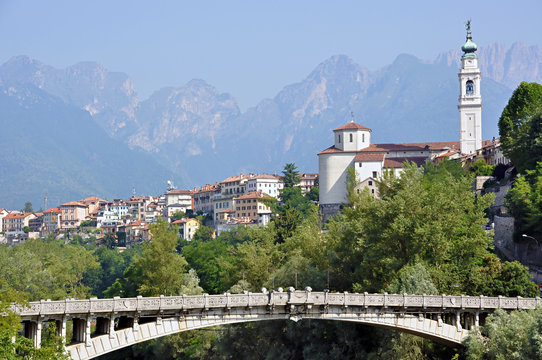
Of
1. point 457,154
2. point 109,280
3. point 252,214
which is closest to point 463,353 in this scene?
point 457,154

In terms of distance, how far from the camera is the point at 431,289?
173 ft

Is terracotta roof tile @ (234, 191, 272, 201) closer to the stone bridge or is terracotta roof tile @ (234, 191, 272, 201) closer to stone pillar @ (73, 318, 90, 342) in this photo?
the stone bridge

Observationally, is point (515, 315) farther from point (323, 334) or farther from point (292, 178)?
point (292, 178)

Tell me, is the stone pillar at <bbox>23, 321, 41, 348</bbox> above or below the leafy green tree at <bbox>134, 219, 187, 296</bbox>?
below

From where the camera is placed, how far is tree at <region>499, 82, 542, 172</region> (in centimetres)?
8325

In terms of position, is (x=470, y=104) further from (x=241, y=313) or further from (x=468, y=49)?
(x=241, y=313)

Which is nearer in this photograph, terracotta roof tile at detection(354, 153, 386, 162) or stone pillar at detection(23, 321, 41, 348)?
stone pillar at detection(23, 321, 41, 348)

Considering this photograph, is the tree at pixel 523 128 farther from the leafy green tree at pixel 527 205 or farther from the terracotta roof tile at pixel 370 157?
the terracotta roof tile at pixel 370 157

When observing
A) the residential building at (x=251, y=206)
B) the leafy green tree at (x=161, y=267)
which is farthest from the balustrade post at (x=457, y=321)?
the residential building at (x=251, y=206)

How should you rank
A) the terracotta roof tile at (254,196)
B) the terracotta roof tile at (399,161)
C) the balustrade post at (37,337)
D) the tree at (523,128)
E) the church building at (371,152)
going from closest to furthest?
the balustrade post at (37,337), the tree at (523,128), the terracotta roof tile at (399,161), the church building at (371,152), the terracotta roof tile at (254,196)

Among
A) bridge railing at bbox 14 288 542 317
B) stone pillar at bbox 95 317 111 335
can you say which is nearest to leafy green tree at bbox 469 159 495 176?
bridge railing at bbox 14 288 542 317

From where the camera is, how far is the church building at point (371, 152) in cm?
13962

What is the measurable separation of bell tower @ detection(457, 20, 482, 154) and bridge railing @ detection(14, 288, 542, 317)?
3691 inches

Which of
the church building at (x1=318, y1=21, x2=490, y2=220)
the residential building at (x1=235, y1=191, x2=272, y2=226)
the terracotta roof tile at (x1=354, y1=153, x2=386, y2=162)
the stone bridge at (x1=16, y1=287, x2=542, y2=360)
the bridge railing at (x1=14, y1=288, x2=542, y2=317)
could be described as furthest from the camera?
the residential building at (x1=235, y1=191, x2=272, y2=226)
